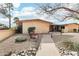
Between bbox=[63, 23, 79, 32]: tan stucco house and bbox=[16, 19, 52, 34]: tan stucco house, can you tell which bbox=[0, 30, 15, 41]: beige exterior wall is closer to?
bbox=[16, 19, 52, 34]: tan stucco house

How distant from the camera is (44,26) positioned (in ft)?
7.61

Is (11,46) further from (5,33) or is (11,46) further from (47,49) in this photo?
(47,49)

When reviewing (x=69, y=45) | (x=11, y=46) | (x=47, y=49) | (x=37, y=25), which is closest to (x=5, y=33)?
(x=11, y=46)

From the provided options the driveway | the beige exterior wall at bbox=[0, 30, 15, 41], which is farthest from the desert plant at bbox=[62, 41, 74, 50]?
the beige exterior wall at bbox=[0, 30, 15, 41]

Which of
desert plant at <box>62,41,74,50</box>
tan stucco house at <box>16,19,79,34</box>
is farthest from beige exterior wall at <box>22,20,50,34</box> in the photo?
desert plant at <box>62,41,74,50</box>

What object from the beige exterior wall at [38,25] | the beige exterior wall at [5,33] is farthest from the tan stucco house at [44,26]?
the beige exterior wall at [5,33]

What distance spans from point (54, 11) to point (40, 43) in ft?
1.29

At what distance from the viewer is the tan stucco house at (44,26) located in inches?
90.3

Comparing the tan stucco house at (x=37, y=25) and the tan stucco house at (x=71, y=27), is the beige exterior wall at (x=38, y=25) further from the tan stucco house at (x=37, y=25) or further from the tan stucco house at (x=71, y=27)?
the tan stucco house at (x=71, y=27)

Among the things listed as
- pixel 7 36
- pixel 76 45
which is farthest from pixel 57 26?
pixel 7 36

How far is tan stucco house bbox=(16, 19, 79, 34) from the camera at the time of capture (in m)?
2.29

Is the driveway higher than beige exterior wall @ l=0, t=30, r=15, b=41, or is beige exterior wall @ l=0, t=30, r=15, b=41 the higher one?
beige exterior wall @ l=0, t=30, r=15, b=41

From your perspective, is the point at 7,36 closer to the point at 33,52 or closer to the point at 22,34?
the point at 22,34

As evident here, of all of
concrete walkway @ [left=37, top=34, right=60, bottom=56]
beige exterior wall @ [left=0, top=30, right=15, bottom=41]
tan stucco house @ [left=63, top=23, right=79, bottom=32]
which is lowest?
concrete walkway @ [left=37, top=34, right=60, bottom=56]
